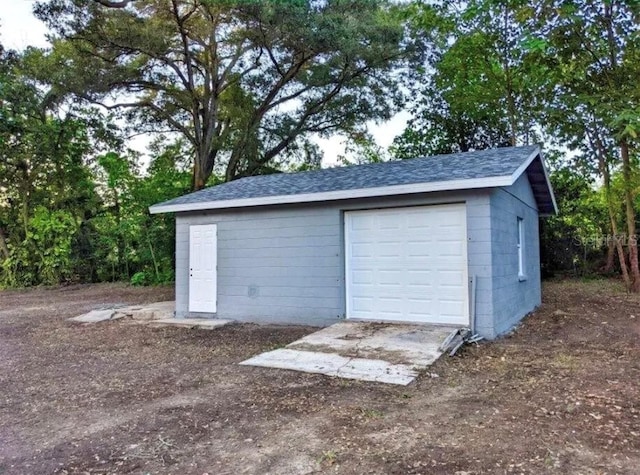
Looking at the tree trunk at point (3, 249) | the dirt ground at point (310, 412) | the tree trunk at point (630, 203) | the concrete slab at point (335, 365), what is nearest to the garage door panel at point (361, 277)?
the dirt ground at point (310, 412)

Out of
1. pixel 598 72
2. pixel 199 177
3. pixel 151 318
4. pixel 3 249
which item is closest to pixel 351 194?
pixel 151 318

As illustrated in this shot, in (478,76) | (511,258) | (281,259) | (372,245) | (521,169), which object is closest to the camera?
(521,169)

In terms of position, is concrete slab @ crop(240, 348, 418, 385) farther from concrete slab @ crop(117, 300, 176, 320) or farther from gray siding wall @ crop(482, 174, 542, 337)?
concrete slab @ crop(117, 300, 176, 320)

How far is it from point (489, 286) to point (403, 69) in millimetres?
11358

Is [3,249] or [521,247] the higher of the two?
[3,249]

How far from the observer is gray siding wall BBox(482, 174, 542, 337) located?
21.0ft

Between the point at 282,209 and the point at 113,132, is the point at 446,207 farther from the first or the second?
the point at 113,132

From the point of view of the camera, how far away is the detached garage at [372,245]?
6.30 m

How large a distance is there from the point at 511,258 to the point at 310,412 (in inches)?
197

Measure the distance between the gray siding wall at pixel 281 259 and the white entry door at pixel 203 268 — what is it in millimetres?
109

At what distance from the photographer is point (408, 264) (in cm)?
680

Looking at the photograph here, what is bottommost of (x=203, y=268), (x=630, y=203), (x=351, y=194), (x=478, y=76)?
(x=203, y=268)

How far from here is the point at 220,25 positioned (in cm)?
1358

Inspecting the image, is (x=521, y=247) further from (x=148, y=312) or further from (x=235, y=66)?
(x=235, y=66)
